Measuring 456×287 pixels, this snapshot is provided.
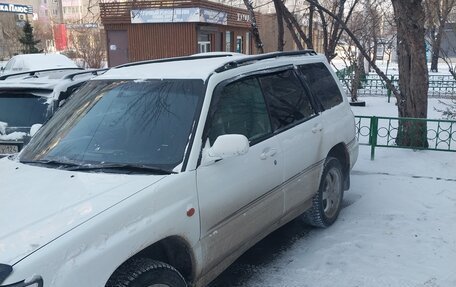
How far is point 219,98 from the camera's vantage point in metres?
3.33

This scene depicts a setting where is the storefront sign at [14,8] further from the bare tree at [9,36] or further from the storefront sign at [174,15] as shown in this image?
the storefront sign at [174,15]

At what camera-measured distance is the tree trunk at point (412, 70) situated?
752cm

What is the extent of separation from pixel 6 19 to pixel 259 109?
47.7 m

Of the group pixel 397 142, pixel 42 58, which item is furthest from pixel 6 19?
pixel 397 142

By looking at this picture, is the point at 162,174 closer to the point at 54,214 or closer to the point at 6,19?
the point at 54,214

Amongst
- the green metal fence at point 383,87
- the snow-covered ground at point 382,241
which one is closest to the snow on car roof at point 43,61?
the green metal fence at point 383,87

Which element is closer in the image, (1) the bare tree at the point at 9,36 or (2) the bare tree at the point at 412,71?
(2) the bare tree at the point at 412,71

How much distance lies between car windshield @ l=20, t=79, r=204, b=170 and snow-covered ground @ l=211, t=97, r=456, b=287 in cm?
145

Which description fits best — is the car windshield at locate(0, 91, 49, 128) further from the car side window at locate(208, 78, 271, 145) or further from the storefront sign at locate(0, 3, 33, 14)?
the storefront sign at locate(0, 3, 33, 14)

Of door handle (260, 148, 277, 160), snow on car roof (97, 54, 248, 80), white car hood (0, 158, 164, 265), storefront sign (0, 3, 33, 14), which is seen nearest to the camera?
white car hood (0, 158, 164, 265)

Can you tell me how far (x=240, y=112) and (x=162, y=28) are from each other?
78.9ft

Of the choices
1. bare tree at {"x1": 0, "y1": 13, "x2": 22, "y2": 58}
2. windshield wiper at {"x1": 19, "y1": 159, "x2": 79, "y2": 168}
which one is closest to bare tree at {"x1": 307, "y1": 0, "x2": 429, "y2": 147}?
windshield wiper at {"x1": 19, "y1": 159, "x2": 79, "y2": 168}

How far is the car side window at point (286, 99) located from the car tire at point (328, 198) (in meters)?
0.69

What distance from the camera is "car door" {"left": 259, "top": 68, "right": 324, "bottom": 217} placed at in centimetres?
388
